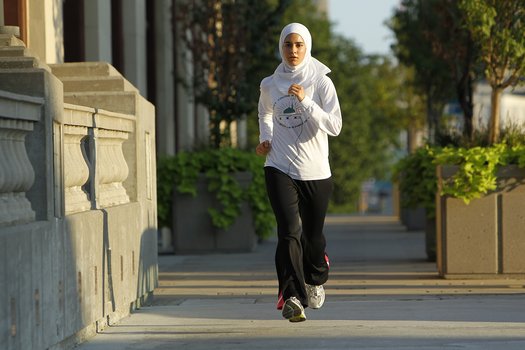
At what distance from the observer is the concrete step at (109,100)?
35.7 feet

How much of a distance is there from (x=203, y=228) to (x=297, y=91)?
10.1 meters

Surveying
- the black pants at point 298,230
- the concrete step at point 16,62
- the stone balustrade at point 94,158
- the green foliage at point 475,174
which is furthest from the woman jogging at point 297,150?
the green foliage at point 475,174

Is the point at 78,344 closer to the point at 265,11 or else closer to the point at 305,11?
the point at 265,11

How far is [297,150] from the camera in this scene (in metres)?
9.61

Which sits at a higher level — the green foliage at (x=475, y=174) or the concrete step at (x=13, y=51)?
the concrete step at (x=13, y=51)

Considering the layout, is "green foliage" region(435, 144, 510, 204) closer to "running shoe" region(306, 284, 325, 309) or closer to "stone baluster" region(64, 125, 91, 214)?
"running shoe" region(306, 284, 325, 309)

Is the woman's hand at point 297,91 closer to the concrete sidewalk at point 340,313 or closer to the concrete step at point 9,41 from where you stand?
the concrete sidewalk at point 340,313

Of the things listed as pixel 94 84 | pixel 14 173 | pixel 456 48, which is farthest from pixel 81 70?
pixel 456 48

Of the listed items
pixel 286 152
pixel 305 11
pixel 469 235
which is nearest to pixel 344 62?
pixel 305 11

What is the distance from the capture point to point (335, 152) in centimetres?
6131

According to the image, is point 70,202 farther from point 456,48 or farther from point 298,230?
point 456,48

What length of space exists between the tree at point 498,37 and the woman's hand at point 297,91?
6.01 metres

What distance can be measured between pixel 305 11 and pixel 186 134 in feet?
110

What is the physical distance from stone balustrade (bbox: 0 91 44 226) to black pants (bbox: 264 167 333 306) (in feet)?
6.89
